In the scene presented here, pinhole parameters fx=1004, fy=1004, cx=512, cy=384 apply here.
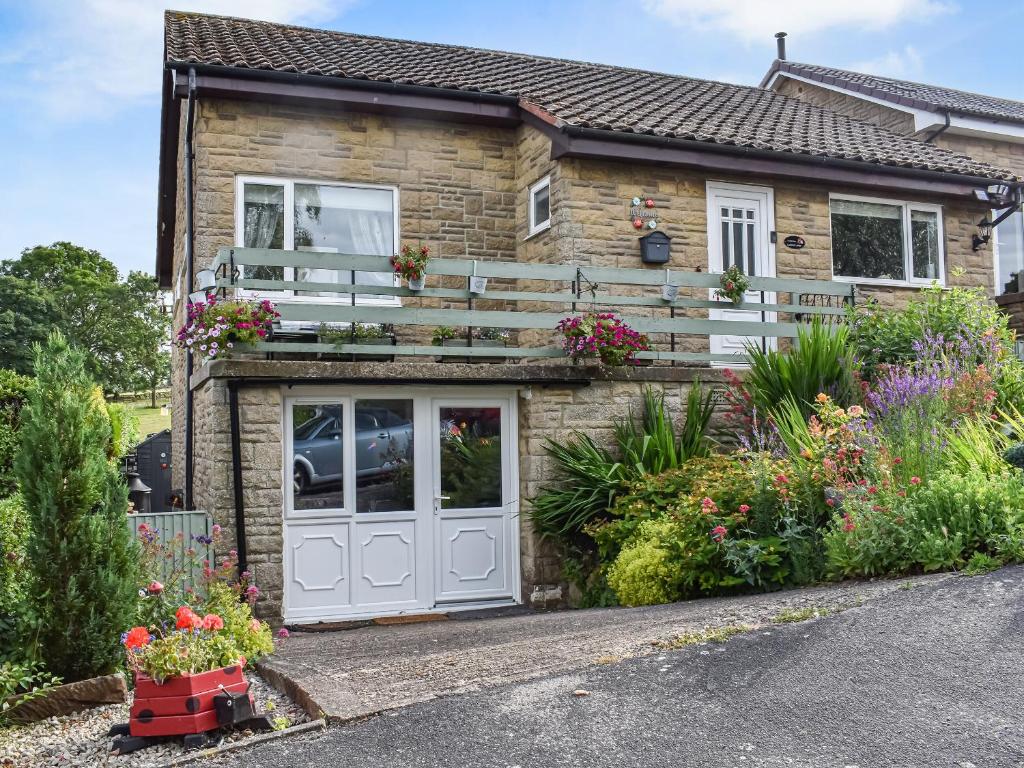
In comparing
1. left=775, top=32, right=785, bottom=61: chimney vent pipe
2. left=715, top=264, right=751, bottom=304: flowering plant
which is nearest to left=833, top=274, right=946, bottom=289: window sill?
left=715, top=264, right=751, bottom=304: flowering plant

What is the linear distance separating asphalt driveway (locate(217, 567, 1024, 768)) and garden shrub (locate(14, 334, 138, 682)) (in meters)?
1.69

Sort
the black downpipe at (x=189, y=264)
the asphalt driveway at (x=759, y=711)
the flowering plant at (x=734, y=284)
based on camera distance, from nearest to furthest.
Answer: the asphalt driveway at (x=759, y=711)
the flowering plant at (x=734, y=284)
the black downpipe at (x=189, y=264)

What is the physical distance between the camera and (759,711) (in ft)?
15.6

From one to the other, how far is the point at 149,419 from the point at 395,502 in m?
33.8

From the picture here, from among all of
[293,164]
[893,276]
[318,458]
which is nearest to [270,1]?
[293,164]

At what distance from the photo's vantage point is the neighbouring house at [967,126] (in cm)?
1634

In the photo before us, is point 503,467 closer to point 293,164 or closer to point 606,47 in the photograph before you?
point 293,164

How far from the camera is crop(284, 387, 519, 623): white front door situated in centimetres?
981

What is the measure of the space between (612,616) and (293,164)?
699 centimetres

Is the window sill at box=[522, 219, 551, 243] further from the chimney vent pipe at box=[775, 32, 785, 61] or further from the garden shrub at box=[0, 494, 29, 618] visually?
the chimney vent pipe at box=[775, 32, 785, 61]

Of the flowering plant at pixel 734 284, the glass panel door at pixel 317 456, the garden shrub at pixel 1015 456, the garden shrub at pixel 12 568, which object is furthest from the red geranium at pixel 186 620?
the flowering plant at pixel 734 284

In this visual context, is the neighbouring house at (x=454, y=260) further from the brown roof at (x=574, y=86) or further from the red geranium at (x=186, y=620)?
the red geranium at (x=186, y=620)

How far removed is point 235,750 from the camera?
189 inches

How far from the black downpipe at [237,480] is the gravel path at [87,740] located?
3300 mm
